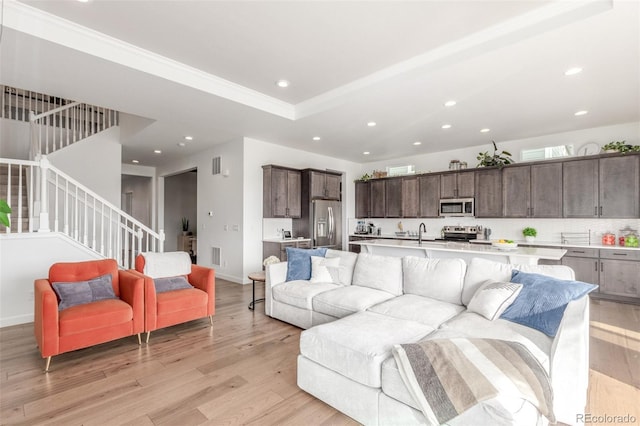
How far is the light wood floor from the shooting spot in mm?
1977

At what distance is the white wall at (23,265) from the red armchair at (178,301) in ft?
4.03

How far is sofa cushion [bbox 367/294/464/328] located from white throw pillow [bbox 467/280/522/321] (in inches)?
Answer: 9.3

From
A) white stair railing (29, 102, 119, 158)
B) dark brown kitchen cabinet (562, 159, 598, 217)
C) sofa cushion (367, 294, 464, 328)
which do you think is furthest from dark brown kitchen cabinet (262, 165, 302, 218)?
dark brown kitchen cabinet (562, 159, 598, 217)

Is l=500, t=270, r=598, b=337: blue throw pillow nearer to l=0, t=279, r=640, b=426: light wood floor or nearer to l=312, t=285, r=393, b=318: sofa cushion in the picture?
l=0, t=279, r=640, b=426: light wood floor

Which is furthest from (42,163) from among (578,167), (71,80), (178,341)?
(578,167)

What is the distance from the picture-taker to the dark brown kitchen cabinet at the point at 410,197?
22.8 ft

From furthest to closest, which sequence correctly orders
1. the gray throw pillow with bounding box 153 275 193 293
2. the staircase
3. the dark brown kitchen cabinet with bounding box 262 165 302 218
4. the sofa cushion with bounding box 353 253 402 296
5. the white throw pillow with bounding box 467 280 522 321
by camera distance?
the dark brown kitchen cabinet with bounding box 262 165 302 218
the staircase
the gray throw pillow with bounding box 153 275 193 293
the sofa cushion with bounding box 353 253 402 296
the white throw pillow with bounding box 467 280 522 321

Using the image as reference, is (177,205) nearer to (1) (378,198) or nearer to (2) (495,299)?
(1) (378,198)

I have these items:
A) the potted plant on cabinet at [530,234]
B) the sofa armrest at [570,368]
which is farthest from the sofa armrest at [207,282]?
the potted plant on cabinet at [530,234]

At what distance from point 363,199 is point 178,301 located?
5.63 m

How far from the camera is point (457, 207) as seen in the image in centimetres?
636

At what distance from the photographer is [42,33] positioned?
257 cm

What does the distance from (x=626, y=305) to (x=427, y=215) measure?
11.3ft

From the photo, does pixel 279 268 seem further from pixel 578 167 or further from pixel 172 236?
pixel 172 236
